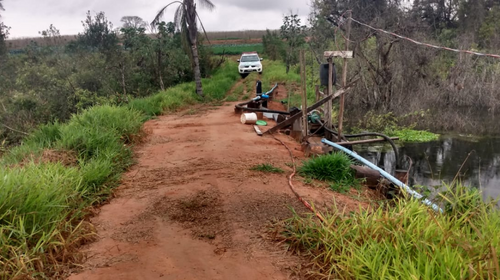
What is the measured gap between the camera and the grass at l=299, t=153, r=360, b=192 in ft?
17.5

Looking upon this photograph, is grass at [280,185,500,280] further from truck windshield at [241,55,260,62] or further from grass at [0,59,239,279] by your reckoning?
truck windshield at [241,55,260,62]

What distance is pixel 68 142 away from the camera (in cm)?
545

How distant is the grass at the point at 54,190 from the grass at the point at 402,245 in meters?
2.13

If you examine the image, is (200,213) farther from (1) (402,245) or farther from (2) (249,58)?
(2) (249,58)

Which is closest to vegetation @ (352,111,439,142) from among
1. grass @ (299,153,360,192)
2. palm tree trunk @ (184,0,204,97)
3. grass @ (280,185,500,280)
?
grass @ (299,153,360,192)

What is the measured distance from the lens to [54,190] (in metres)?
3.60

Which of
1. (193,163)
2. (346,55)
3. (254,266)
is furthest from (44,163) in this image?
(346,55)

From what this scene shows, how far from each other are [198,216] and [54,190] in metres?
1.51

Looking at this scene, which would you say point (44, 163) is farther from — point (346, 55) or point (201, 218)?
point (346, 55)

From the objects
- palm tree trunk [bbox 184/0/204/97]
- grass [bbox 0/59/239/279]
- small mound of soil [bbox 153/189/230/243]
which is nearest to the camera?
grass [bbox 0/59/239/279]

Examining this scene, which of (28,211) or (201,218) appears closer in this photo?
(28,211)

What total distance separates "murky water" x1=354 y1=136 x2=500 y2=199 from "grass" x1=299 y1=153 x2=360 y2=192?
2858 millimetres

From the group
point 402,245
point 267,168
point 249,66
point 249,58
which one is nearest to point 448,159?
point 267,168

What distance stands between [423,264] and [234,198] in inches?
95.9
